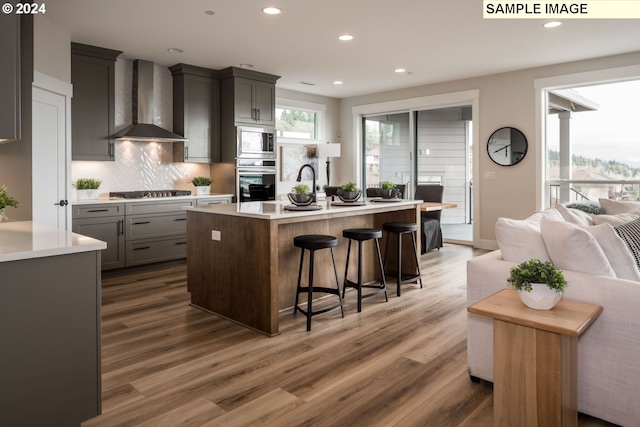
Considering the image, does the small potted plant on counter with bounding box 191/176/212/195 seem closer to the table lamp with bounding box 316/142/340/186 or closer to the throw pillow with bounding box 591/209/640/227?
the table lamp with bounding box 316/142/340/186

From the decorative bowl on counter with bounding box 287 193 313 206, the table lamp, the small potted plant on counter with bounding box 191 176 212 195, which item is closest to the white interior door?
the small potted plant on counter with bounding box 191 176 212 195

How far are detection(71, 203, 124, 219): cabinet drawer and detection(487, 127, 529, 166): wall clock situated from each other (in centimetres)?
512

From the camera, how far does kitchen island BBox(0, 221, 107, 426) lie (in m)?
1.71

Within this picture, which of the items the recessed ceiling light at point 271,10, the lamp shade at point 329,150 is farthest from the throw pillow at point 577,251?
the lamp shade at point 329,150

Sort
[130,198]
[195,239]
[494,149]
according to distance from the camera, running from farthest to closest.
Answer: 1. [494,149]
2. [130,198]
3. [195,239]

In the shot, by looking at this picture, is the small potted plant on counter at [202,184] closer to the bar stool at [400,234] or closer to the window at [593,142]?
the bar stool at [400,234]

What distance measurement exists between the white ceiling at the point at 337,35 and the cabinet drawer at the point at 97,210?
5.86 feet

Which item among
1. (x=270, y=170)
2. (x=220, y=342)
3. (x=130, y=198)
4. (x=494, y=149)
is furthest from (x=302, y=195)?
(x=494, y=149)

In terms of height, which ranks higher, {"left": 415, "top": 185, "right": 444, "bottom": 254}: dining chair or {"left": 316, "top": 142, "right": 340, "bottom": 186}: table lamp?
{"left": 316, "top": 142, "right": 340, "bottom": 186}: table lamp

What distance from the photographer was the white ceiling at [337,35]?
3.93m

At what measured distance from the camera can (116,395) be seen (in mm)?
2307

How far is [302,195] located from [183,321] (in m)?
1.37

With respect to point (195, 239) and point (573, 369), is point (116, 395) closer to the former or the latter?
point (195, 239)

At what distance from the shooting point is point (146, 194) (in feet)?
18.6
